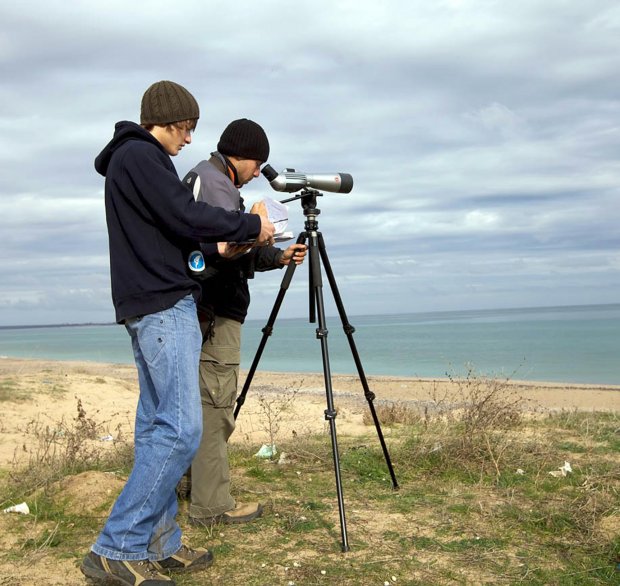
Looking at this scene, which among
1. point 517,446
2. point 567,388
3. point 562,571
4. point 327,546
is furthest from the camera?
point 567,388

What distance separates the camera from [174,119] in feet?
Answer: 8.81

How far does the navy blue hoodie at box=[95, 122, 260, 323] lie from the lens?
2.51 m

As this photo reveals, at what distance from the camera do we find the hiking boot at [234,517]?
344 centimetres

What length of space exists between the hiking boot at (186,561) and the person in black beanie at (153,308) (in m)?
0.16

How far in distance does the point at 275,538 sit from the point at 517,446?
2281 millimetres

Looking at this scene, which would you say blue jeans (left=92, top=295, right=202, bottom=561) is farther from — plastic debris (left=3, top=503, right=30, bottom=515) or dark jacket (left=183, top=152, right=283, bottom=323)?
plastic debris (left=3, top=503, right=30, bottom=515)

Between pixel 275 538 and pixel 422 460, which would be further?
pixel 422 460

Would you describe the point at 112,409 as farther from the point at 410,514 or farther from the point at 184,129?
the point at 184,129

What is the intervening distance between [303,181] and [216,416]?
4.53ft

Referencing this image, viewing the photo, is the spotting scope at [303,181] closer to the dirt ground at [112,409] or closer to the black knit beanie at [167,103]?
the black knit beanie at [167,103]

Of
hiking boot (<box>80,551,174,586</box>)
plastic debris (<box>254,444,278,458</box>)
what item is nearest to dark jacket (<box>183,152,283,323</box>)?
hiking boot (<box>80,551,174,586</box>)

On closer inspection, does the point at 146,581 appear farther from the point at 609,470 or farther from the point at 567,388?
the point at 567,388

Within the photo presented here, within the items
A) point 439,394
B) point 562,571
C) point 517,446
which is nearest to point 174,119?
point 562,571

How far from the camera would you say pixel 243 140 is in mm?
3334
